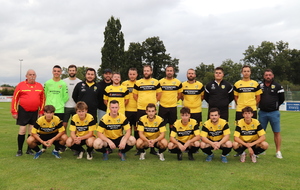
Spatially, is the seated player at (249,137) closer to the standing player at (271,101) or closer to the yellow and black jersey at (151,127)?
the standing player at (271,101)

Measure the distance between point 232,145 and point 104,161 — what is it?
257cm

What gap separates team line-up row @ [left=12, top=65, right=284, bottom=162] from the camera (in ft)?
17.6

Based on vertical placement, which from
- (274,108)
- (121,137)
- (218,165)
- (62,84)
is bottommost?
(218,165)

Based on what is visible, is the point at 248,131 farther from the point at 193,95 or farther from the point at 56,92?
the point at 56,92

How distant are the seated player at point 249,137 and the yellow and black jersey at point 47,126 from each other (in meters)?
3.64

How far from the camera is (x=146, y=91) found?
6.17m

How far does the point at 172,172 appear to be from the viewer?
4.45 m

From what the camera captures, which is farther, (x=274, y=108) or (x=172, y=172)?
(x=274, y=108)

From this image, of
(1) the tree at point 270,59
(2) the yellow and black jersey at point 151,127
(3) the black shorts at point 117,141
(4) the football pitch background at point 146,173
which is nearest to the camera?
(4) the football pitch background at point 146,173

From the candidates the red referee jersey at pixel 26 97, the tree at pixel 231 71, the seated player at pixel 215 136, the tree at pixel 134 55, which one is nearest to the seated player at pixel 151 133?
the seated player at pixel 215 136

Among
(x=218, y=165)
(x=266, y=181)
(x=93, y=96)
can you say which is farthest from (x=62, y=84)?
(x=266, y=181)

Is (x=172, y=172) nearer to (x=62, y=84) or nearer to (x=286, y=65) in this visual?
(x=62, y=84)

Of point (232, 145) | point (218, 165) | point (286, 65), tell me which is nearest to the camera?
point (218, 165)

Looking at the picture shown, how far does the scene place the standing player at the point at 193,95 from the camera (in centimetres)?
625
